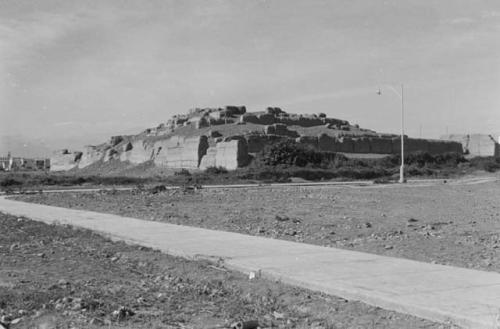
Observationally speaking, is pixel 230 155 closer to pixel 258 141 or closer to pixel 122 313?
pixel 258 141

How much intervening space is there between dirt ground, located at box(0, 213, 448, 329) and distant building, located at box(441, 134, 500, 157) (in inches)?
3703

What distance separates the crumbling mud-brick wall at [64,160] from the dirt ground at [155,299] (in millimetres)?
108989

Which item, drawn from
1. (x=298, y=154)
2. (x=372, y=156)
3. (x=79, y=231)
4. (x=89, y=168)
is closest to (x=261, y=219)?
(x=79, y=231)

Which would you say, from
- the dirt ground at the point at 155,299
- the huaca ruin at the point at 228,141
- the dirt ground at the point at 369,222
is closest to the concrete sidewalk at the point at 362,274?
the dirt ground at the point at 155,299

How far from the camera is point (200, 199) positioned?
Result: 25969mm

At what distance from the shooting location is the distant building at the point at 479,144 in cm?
9619

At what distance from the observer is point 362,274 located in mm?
7469

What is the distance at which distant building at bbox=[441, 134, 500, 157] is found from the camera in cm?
9619

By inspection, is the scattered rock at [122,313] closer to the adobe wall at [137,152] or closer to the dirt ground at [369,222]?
the dirt ground at [369,222]

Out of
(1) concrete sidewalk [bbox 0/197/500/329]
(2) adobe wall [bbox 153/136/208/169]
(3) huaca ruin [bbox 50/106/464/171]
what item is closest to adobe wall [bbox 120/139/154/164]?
(3) huaca ruin [bbox 50/106/464/171]

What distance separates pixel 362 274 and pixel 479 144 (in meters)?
97.7

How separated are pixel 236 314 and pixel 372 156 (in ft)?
256

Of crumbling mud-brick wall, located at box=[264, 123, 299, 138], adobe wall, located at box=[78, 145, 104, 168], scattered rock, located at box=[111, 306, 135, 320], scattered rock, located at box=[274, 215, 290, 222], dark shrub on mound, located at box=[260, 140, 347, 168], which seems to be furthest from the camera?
adobe wall, located at box=[78, 145, 104, 168]

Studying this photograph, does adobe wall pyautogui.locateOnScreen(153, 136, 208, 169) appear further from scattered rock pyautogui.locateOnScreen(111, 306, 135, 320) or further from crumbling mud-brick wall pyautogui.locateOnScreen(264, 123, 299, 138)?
scattered rock pyautogui.locateOnScreen(111, 306, 135, 320)
